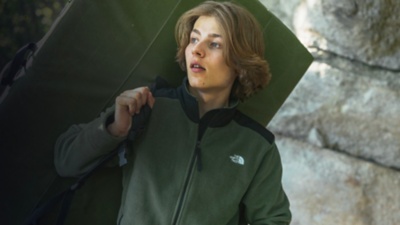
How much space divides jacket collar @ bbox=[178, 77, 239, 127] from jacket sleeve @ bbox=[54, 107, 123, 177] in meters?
0.17

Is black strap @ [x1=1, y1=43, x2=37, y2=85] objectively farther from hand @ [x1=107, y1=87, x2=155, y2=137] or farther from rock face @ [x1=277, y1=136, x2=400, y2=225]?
rock face @ [x1=277, y1=136, x2=400, y2=225]

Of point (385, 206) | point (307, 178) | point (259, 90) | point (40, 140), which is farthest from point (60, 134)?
point (385, 206)

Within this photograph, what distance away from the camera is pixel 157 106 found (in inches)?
42.8

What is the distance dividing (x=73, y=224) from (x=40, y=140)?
20 cm

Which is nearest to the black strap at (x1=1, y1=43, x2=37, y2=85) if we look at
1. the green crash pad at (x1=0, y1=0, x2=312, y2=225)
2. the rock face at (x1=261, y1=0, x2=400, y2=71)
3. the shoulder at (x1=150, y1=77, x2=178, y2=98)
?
the green crash pad at (x1=0, y1=0, x2=312, y2=225)

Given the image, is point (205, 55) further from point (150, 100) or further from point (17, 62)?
point (17, 62)

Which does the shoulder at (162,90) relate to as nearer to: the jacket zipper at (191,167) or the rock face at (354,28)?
the jacket zipper at (191,167)

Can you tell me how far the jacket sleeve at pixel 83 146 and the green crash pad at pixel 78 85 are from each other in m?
0.02

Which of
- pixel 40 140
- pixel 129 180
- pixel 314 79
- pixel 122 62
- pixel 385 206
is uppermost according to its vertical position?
pixel 122 62

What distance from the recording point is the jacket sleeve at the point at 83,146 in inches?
39.0

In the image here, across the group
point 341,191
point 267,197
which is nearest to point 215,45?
point 267,197

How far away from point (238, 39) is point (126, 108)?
10.7 inches

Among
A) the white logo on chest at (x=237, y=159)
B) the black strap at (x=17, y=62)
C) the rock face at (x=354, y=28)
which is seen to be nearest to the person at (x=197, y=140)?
the white logo on chest at (x=237, y=159)

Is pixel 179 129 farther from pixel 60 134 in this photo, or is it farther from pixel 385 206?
pixel 385 206
